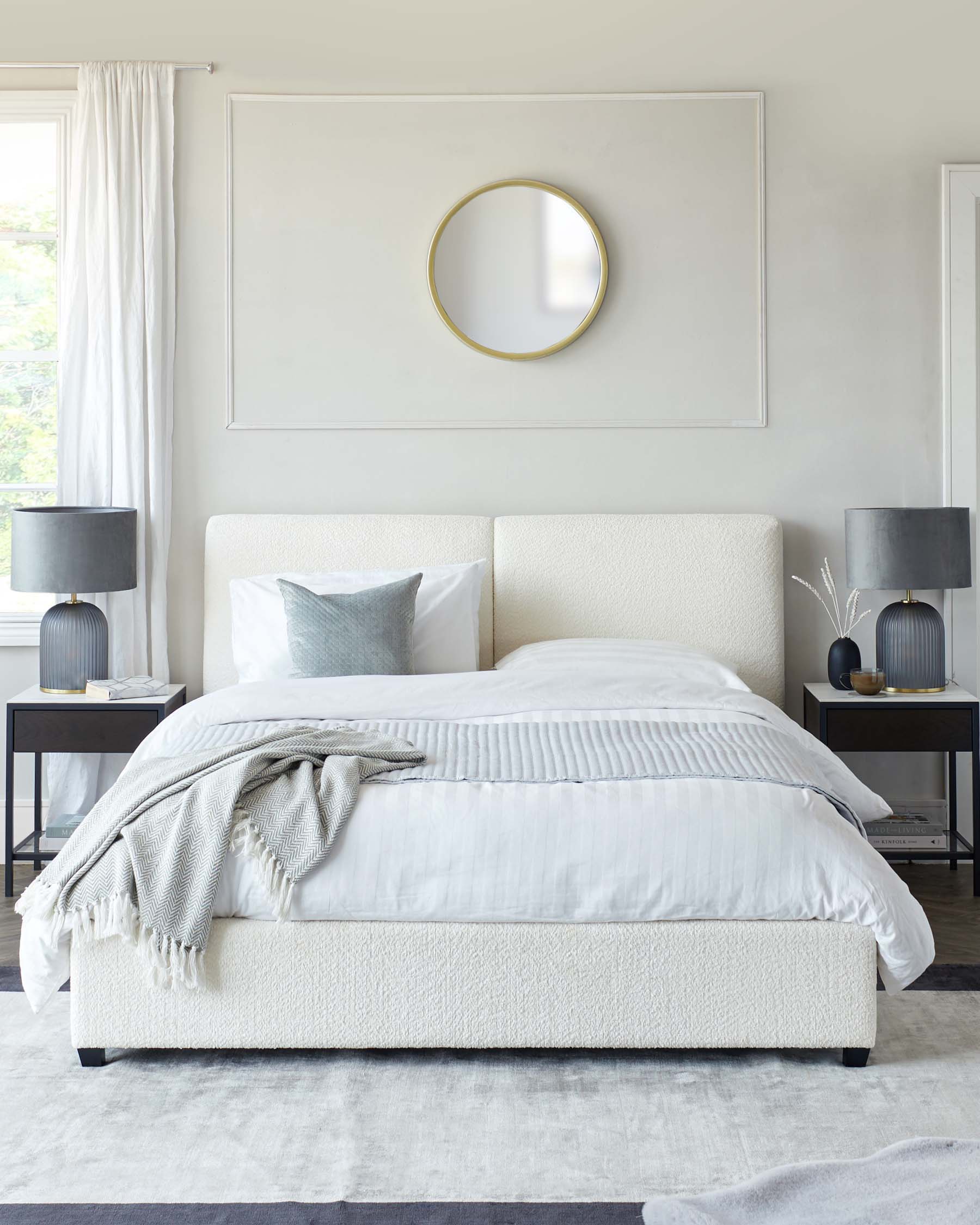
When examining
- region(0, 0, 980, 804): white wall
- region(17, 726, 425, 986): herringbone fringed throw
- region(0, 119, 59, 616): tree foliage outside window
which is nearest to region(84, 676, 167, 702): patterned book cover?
region(0, 0, 980, 804): white wall

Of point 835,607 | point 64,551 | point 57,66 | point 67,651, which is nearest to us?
point 64,551

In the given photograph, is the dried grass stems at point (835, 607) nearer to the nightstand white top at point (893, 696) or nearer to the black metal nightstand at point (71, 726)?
the nightstand white top at point (893, 696)

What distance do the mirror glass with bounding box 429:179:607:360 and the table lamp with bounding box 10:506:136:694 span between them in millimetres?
1336

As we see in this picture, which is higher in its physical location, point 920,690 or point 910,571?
point 910,571

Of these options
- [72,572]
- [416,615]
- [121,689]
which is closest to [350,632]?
[416,615]

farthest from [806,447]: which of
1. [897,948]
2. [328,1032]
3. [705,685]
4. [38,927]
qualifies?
[38,927]

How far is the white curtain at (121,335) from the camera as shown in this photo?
400 cm

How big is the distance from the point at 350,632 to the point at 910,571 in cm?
178

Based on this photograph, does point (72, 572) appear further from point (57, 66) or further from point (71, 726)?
point (57, 66)

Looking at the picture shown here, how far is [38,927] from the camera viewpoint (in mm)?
2359

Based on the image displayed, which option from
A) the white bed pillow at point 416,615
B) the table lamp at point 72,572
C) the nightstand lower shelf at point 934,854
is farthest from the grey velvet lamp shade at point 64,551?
the nightstand lower shelf at point 934,854

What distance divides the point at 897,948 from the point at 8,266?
366cm

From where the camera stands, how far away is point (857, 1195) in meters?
1.82

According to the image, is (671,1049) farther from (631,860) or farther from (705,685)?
(705,685)
